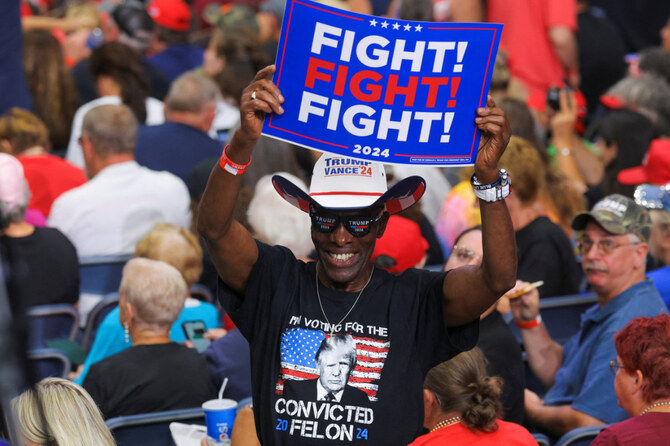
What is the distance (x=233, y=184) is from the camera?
9.38 feet

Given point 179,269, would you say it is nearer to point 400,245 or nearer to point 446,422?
point 400,245

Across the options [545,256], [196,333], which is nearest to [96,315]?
[196,333]

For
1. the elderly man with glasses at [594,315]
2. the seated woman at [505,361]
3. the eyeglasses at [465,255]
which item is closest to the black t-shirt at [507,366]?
the seated woman at [505,361]

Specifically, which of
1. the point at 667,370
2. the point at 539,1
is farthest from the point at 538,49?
the point at 667,370

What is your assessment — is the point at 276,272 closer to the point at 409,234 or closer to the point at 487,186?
the point at 487,186

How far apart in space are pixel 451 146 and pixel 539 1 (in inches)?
271

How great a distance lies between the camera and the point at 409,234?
518cm

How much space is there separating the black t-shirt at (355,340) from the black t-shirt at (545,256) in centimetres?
251

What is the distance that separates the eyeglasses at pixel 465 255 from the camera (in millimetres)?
4648

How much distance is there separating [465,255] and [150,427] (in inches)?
68.6

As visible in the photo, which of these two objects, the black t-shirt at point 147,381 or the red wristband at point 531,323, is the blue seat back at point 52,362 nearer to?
the black t-shirt at point 147,381

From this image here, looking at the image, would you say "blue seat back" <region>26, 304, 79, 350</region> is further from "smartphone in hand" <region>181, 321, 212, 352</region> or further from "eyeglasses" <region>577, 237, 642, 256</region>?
"eyeglasses" <region>577, 237, 642, 256</region>

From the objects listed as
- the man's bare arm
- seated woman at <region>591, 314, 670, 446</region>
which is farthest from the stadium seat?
the man's bare arm

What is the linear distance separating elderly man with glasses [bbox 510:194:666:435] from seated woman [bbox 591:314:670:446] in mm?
665
